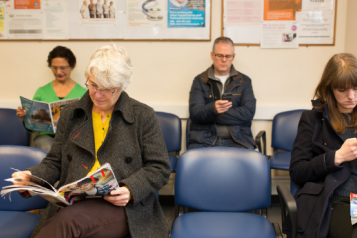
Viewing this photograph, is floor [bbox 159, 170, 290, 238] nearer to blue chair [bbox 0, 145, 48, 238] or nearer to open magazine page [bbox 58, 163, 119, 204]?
blue chair [bbox 0, 145, 48, 238]

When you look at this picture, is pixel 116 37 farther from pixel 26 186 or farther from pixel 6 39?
pixel 26 186

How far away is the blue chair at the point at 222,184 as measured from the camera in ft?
5.63

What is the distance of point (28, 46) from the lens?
125 inches

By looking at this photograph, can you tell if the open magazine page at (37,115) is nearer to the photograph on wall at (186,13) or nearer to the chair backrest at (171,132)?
the chair backrest at (171,132)

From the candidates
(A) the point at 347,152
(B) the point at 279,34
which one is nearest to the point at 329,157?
(A) the point at 347,152

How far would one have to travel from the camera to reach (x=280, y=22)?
9.87 feet

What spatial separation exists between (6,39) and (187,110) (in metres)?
2.03

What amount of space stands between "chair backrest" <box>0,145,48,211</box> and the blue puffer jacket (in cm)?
142

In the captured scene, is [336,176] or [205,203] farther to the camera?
[205,203]

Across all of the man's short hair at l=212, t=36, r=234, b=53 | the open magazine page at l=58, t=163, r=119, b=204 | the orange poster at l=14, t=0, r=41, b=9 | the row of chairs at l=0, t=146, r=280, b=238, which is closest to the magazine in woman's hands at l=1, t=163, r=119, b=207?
the open magazine page at l=58, t=163, r=119, b=204

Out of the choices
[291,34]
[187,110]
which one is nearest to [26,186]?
[187,110]

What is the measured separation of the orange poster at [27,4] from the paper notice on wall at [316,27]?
263 cm

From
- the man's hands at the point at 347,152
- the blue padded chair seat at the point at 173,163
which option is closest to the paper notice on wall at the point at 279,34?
the blue padded chair seat at the point at 173,163

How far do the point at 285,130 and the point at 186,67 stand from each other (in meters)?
1.17
